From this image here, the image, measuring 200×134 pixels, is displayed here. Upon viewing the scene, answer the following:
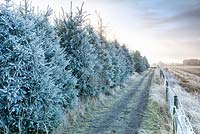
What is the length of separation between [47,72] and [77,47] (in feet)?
18.2

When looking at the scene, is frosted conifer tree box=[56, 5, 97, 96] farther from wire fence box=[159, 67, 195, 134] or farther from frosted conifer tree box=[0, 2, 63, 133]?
frosted conifer tree box=[0, 2, 63, 133]

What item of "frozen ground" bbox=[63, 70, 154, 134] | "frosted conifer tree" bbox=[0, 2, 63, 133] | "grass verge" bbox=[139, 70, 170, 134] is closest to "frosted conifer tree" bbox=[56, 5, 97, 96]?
"frozen ground" bbox=[63, 70, 154, 134]

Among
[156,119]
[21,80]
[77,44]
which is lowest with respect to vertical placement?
[156,119]

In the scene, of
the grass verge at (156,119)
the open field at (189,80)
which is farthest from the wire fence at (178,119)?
the open field at (189,80)

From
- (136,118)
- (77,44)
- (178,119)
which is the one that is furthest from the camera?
(77,44)

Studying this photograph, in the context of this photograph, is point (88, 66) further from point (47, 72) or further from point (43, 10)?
point (47, 72)

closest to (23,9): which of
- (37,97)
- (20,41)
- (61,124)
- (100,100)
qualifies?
(20,41)

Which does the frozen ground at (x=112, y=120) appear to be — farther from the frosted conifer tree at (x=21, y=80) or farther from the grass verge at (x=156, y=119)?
the frosted conifer tree at (x=21, y=80)

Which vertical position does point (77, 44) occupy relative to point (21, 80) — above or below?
above

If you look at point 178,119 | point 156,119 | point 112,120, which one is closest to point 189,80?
point 156,119

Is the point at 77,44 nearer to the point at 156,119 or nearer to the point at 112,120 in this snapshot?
the point at 112,120

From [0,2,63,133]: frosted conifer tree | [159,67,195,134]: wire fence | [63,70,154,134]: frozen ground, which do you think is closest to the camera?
[159,67,195,134]: wire fence

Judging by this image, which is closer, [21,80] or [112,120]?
[21,80]

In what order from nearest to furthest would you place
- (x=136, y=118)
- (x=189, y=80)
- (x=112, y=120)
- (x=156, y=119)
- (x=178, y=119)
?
(x=178, y=119) → (x=112, y=120) → (x=156, y=119) → (x=136, y=118) → (x=189, y=80)
